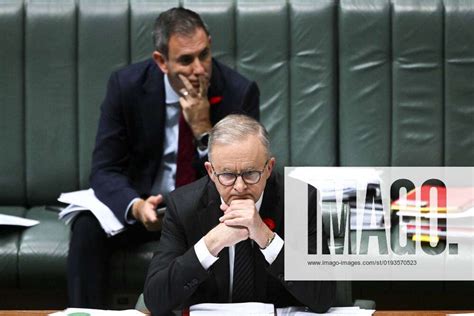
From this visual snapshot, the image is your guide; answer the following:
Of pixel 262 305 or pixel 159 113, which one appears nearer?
pixel 262 305

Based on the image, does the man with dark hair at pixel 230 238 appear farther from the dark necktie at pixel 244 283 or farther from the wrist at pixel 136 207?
the wrist at pixel 136 207

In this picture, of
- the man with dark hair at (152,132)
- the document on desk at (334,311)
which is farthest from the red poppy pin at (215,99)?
the document on desk at (334,311)

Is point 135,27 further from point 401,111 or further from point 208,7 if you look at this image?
point 401,111

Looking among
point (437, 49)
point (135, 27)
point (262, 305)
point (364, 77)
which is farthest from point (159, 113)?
point (262, 305)

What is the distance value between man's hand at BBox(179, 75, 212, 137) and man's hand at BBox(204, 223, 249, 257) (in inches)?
51.6

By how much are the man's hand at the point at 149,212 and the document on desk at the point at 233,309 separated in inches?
49.5

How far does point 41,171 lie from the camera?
16.1ft

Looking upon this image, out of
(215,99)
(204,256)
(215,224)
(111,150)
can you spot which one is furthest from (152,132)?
(204,256)

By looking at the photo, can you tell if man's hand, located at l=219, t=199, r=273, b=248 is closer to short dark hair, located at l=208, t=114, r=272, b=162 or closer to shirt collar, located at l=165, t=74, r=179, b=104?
short dark hair, located at l=208, t=114, r=272, b=162

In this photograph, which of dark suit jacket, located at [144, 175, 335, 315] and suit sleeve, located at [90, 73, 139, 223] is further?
suit sleeve, located at [90, 73, 139, 223]

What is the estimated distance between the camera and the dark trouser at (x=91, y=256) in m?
4.12

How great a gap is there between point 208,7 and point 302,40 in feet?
1.48

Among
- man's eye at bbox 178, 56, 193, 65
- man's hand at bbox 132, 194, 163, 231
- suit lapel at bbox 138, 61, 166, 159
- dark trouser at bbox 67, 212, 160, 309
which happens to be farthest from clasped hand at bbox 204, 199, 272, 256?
suit lapel at bbox 138, 61, 166, 159

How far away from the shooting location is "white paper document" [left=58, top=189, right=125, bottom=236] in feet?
13.9
